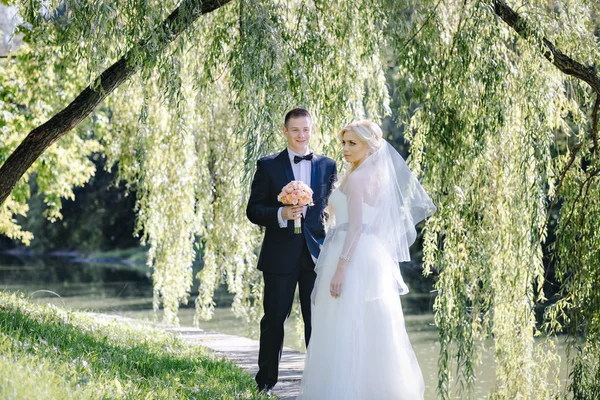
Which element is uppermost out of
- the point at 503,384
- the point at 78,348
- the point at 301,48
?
the point at 301,48

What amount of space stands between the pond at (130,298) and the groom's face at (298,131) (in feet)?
10.4

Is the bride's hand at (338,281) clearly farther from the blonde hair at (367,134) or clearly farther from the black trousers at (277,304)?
the blonde hair at (367,134)

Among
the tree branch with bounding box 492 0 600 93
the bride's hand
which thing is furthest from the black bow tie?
the tree branch with bounding box 492 0 600 93

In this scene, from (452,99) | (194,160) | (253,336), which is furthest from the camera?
(253,336)

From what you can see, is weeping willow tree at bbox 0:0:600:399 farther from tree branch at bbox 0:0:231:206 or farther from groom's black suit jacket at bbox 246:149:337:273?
groom's black suit jacket at bbox 246:149:337:273

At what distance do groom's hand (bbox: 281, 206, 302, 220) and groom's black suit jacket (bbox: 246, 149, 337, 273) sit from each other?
0.08 metres

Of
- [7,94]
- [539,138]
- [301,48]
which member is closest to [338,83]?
[301,48]

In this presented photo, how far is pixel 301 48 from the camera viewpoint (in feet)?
17.9

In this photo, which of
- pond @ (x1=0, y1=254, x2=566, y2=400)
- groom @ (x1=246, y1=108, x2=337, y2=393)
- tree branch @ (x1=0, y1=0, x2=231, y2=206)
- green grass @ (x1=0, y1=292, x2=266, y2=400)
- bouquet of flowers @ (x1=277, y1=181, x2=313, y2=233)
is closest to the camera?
green grass @ (x1=0, y1=292, x2=266, y2=400)

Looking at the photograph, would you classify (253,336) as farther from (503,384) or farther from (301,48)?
(301,48)

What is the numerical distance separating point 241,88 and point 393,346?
1877mm

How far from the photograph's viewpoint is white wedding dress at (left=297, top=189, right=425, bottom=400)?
404cm

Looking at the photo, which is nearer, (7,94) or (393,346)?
(393,346)

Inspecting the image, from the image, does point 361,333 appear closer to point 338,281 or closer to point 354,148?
point 338,281
